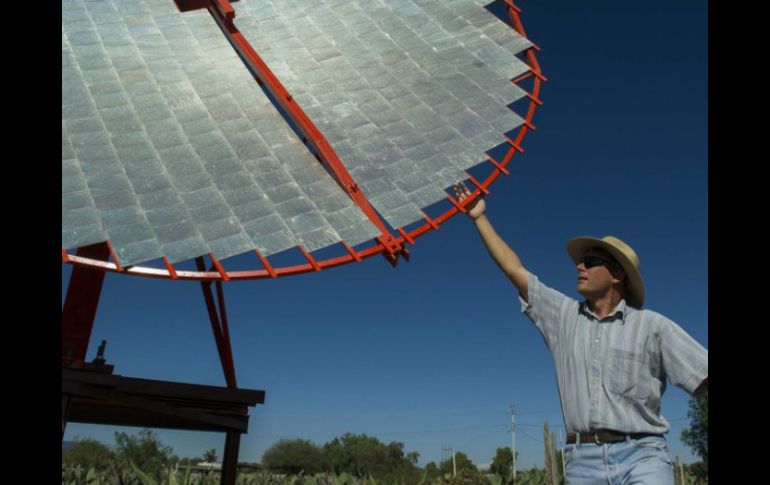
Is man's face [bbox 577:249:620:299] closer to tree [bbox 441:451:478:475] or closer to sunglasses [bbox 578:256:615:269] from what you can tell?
sunglasses [bbox 578:256:615:269]

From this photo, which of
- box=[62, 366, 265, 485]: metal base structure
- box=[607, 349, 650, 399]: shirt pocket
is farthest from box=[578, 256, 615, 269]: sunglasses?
box=[62, 366, 265, 485]: metal base structure

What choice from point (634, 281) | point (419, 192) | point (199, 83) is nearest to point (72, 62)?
point (199, 83)

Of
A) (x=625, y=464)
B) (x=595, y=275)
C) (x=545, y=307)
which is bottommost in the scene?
(x=625, y=464)

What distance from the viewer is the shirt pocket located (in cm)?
471

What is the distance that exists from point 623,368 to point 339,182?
207 inches

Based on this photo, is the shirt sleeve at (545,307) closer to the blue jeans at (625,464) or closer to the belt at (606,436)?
the belt at (606,436)

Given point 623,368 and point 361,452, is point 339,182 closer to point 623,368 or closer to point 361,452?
point 623,368

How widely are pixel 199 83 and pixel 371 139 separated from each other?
2710mm

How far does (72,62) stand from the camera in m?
10.5

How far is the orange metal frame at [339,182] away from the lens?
22.3ft

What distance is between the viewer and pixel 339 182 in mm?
9289

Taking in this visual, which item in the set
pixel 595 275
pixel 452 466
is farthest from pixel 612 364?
pixel 452 466

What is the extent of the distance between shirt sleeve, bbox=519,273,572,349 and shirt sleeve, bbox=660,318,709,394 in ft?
2.61
